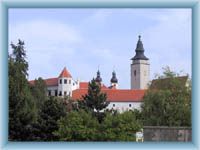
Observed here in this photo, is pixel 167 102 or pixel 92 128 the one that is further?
pixel 167 102

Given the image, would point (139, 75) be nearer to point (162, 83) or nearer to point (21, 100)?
point (162, 83)

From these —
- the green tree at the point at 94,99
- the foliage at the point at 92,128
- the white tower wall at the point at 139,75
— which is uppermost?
the white tower wall at the point at 139,75

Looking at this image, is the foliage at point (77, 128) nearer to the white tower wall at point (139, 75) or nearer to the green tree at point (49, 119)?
the green tree at point (49, 119)

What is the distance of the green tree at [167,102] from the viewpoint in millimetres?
15820

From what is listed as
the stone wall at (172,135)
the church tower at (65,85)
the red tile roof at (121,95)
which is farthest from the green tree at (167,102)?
the church tower at (65,85)

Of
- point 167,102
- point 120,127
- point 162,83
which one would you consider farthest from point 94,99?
point 120,127

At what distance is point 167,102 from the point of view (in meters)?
16.9

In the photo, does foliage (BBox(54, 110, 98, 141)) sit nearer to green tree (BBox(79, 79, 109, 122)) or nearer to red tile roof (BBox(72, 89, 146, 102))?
green tree (BBox(79, 79, 109, 122))
